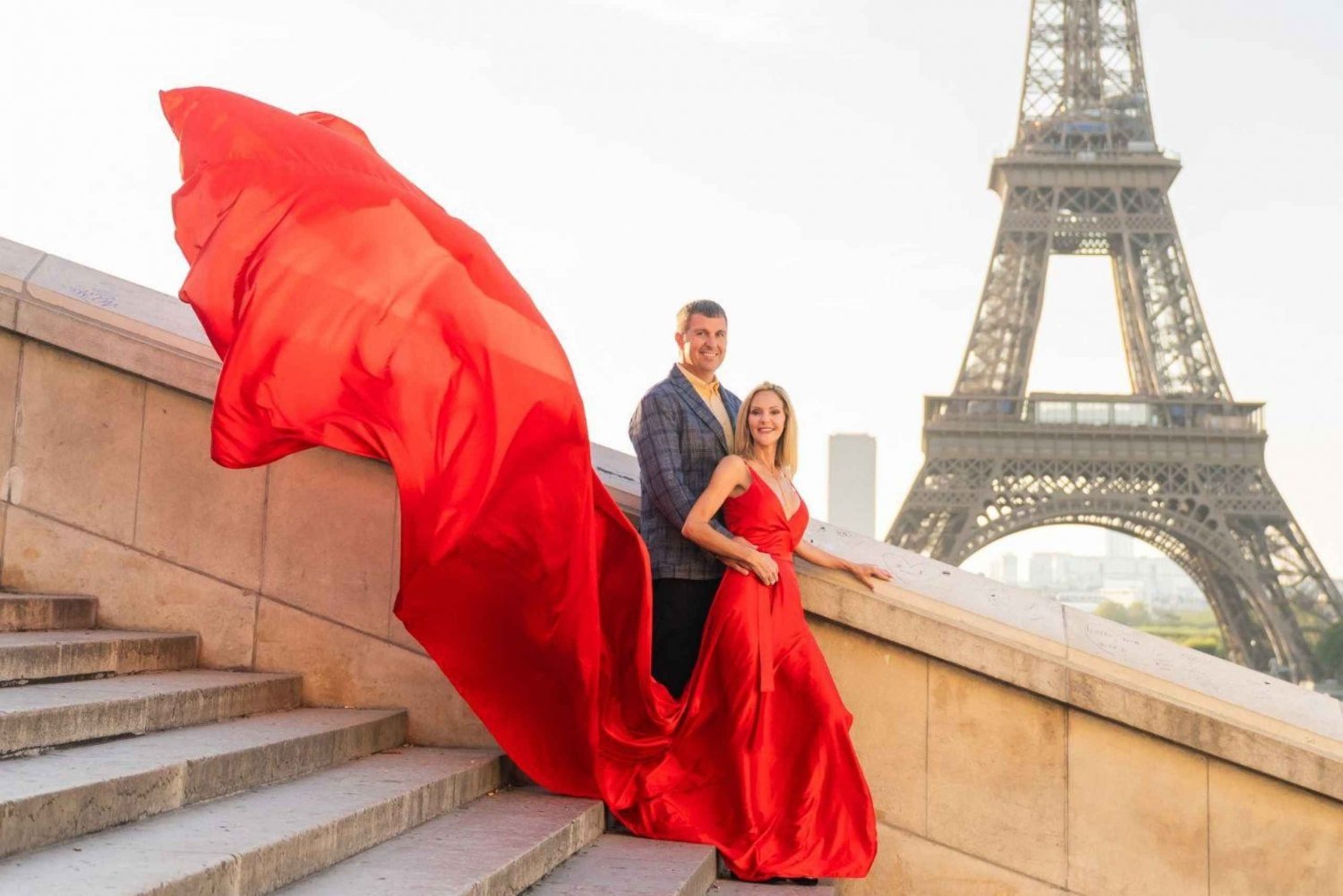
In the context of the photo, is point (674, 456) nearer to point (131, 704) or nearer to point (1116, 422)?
point (131, 704)

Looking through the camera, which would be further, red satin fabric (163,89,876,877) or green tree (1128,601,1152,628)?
green tree (1128,601,1152,628)

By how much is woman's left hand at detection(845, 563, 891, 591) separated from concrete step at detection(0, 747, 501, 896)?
169 cm

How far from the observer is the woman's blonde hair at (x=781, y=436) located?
4.93 m

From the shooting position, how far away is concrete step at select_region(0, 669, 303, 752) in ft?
12.0

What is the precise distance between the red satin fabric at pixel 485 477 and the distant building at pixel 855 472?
152 meters

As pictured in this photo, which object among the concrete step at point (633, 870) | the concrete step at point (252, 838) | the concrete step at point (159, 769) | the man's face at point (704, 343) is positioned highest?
the man's face at point (704, 343)

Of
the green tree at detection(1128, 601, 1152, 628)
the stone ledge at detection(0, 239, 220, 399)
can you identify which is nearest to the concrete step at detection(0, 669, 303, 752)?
the stone ledge at detection(0, 239, 220, 399)

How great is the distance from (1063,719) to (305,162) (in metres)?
3.45

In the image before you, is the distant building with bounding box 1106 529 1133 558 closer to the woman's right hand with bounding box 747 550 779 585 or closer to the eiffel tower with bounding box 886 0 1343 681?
the eiffel tower with bounding box 886 0 1343 681

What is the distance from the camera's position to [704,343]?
16.3 ft

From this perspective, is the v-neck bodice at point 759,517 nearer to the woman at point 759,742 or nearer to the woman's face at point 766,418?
the woman at point 759,742

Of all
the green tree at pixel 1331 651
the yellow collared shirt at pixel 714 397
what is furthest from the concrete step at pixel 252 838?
the green tree at pixel 1331 651

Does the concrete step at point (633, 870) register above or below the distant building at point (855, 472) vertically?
below

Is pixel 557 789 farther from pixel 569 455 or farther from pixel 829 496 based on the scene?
pixel 829 496
